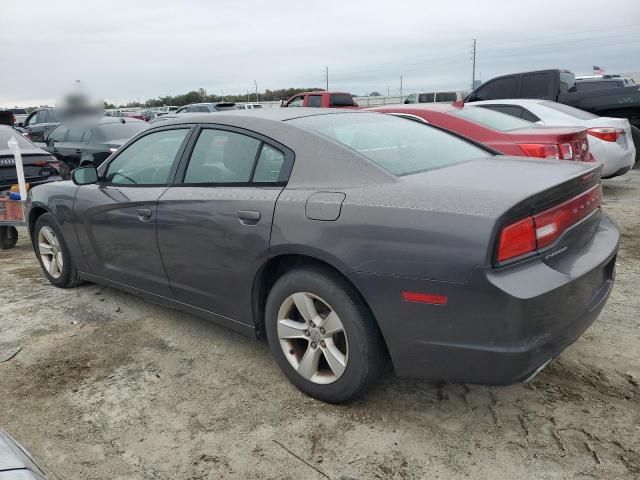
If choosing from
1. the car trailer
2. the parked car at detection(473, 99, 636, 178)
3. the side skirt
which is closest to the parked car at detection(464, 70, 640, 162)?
the parked car at detection(473, 99, 636, 178)

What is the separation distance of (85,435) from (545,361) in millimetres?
2165

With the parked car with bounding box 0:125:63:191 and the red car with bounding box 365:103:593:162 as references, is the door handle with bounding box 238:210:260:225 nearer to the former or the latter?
the red car with bounding box 365:103:593:162

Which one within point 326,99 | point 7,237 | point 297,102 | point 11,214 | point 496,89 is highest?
point 496,89

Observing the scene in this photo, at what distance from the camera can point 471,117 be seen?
6.41 m

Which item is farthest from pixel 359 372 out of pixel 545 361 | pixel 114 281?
pixel 114 281

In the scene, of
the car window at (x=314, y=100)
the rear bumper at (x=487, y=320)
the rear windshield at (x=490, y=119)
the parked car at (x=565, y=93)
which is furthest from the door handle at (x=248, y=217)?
the car window at (x=314, y=100)

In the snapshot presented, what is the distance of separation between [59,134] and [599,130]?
9.84 metres

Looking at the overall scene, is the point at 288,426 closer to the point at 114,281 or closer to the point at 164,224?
the point at 164,224

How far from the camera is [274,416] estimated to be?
277 cm

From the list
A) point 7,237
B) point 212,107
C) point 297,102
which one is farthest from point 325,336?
point 212,107

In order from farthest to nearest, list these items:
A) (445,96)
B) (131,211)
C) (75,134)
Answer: (445,96), (75,134), (131,211)

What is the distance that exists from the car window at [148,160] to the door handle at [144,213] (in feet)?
0.65

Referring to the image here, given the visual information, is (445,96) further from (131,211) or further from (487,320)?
(487,320)

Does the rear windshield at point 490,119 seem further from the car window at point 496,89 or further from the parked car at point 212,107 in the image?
the parked car at point 212,107
